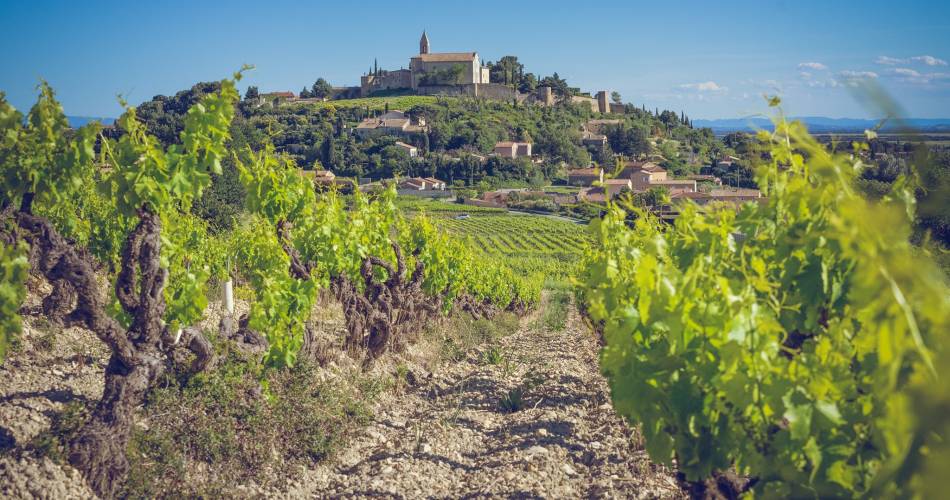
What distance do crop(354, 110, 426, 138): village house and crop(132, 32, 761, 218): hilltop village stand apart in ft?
0.42

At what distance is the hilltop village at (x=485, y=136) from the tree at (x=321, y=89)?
0.52 ft

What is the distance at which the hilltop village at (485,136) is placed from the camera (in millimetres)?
64188

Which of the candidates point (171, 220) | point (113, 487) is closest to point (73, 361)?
point (171, 220)

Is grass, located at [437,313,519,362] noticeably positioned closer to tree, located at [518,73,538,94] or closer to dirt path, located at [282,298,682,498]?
dirt path, located at [282,298,682,498]

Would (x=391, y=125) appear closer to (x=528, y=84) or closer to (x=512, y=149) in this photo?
(x=512, y=149)

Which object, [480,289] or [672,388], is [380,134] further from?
[672,388]

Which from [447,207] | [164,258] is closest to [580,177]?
[447,207]

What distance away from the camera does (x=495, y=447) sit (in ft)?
19.7

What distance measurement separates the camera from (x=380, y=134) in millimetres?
78062

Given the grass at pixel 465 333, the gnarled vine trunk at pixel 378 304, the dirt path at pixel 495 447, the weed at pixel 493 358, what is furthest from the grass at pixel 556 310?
the dirt path at pixel 495 447

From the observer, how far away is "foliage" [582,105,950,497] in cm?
228

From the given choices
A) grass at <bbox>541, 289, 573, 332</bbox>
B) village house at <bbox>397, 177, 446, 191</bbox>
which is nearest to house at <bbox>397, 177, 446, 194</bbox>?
village house at <bbox>397, 177, 446, 191</bbox>

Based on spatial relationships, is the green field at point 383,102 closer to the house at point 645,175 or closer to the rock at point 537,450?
the house at point 645,175

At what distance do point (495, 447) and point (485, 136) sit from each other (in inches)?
2950
